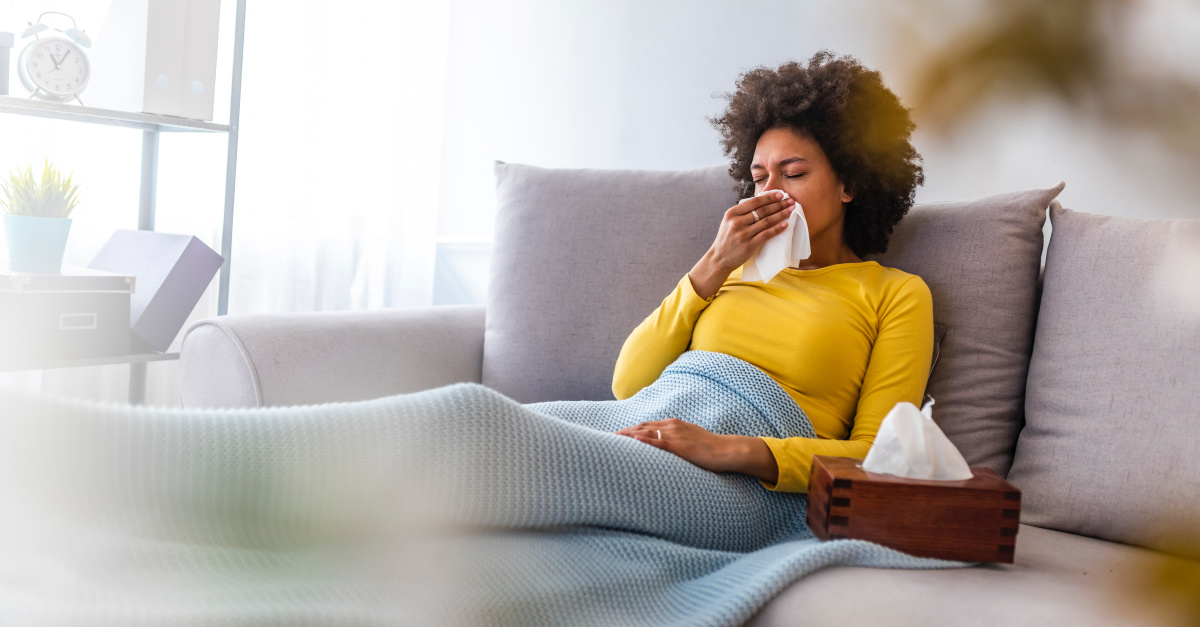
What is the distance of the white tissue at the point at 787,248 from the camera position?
1.48 metres

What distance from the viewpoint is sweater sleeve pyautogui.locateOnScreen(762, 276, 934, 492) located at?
133cm

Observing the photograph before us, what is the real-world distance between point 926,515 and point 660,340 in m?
0.63

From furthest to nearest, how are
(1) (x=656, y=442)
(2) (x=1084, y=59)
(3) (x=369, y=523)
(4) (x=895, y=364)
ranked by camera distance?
(4) (x=895, y=364)
(1) (x=656, y=442)
(3) (x=369, y=523)
(2) (x=1084, y=59)

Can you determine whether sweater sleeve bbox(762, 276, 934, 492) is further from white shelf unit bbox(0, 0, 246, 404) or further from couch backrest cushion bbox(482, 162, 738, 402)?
white shelf unit bbox(0, 0, 246, 404)

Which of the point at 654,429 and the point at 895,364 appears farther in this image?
the point at 895,364

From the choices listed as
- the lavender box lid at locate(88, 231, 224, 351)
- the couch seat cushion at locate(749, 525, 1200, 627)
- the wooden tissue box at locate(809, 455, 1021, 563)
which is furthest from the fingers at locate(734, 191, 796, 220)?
the lavender box lid at locate(88, 231, 224, 351)

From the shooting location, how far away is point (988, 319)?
143cm

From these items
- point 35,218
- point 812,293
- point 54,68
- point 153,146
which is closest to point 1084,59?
point 812,293

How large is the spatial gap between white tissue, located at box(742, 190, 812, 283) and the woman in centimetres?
1

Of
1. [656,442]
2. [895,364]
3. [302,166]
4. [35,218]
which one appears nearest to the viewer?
[656,442]

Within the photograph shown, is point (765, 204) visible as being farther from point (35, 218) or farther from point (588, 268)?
point (35, 218)

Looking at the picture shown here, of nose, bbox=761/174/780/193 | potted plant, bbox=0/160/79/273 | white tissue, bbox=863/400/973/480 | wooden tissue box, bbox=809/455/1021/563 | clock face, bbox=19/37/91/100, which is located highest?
clock face, bbox=19/37/91/100

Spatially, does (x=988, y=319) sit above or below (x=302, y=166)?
below

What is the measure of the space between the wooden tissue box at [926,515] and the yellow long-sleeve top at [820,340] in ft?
0.62
